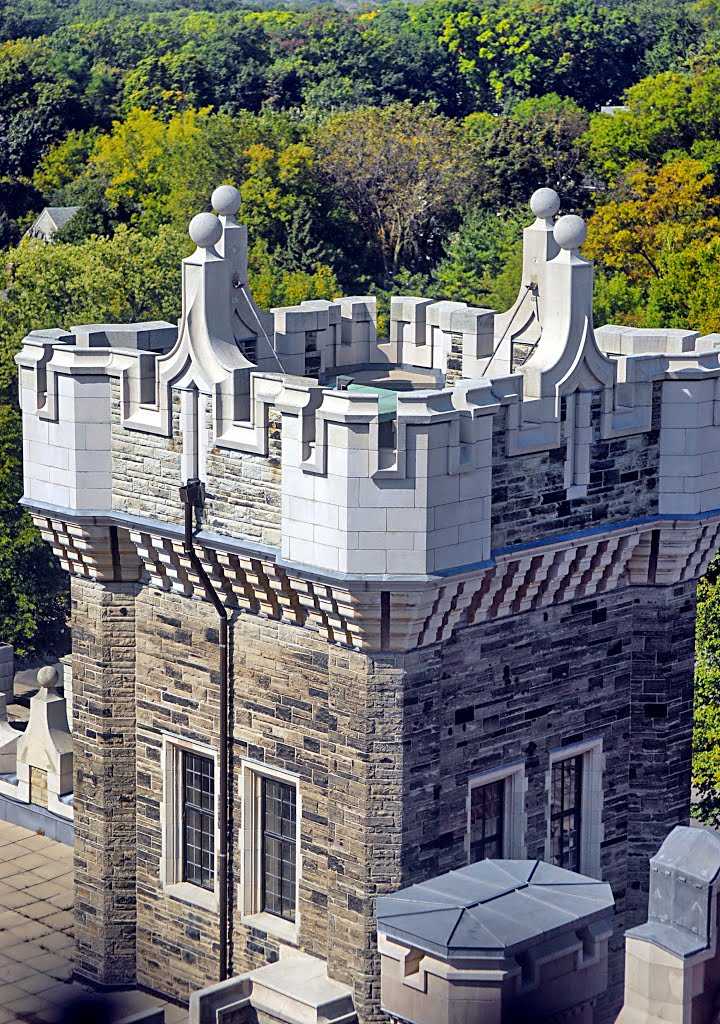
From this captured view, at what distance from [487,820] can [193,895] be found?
5.21m

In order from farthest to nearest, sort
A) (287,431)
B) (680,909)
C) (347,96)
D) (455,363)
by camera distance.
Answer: (347,96), (455,363), (287,431), (680,909)

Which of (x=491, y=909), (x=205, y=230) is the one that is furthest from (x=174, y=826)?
(x=491, y=909)

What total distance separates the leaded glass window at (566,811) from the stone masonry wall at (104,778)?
7039 mm

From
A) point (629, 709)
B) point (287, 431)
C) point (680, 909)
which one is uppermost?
point (287, 431)

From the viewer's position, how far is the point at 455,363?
36.3m

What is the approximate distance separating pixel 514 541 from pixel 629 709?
15.6ft

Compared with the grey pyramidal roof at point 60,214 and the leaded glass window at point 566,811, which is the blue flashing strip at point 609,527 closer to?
the leaded glass window at point 566,811

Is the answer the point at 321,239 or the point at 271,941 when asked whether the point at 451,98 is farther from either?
the point at 271,941

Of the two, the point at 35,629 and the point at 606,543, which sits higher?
the point at 606,543

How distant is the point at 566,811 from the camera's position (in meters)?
33.9

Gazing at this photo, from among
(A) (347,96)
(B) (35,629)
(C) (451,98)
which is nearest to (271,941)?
→ (B) (35,629)

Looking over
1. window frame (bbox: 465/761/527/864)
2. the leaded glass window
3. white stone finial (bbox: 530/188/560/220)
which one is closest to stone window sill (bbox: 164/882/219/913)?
window frame (bbox: 465/761/527/864)

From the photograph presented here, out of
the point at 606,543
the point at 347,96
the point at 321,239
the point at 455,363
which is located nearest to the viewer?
the point at 606,543

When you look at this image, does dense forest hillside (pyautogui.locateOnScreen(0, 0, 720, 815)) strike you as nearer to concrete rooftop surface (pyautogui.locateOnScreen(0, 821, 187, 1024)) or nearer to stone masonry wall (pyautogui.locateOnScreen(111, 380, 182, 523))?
concrete rooftop surface (pyautogui.locateOnScreen(0, 821, 187, 1024))
